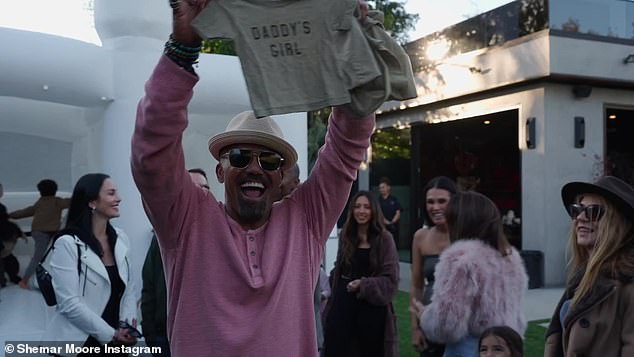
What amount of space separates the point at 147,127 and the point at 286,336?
737 mm

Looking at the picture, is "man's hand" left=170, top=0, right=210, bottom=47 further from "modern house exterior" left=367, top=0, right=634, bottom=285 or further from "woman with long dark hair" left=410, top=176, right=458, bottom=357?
"modern house exterior" left=367, top=0, right=634, bottom=285

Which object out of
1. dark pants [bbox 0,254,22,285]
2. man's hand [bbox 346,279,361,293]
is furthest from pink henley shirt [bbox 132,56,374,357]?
dark pants [bbox 0,254,22,285]

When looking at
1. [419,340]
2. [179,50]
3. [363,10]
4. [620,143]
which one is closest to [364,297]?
[419,340]

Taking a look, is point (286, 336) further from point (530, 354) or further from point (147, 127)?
point (530, 354)

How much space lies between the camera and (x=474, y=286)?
340 cm

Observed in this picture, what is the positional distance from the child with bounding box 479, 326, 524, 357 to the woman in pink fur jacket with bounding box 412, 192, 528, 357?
0.09m

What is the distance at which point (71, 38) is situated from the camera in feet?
18.9

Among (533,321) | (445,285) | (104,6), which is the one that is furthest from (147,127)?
(533,321)

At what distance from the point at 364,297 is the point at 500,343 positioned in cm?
139

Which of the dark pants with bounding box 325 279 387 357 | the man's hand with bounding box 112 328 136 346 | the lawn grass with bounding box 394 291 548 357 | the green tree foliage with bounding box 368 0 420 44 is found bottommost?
the lawn grass with bounding box 394 291 548 357

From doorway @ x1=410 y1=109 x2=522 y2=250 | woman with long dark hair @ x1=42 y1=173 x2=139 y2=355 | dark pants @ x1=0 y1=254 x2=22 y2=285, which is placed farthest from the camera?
doorway @ x1=410 y1=109 x2=522 y2=250

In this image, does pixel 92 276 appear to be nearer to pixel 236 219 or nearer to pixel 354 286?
pixel 354 286

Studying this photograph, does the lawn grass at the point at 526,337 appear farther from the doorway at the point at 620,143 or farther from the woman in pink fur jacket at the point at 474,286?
the doorway at the point at 620,143

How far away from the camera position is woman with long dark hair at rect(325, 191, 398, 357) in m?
4.53
